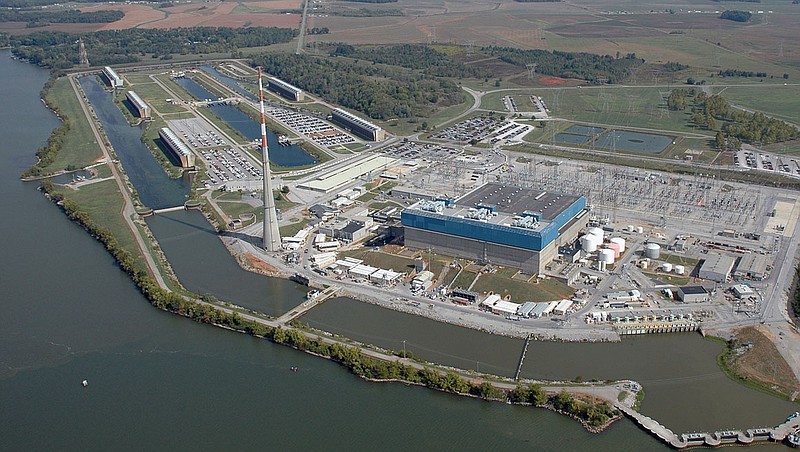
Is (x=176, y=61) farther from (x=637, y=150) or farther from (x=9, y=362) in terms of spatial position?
(x=9, y=362)

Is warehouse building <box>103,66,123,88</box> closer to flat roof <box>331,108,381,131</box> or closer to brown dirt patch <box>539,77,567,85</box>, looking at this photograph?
flat roof <box>331,108,381,131</box>

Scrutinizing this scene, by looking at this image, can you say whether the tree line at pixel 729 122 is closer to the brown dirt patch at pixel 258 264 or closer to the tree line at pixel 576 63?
the tree line at pixel 576 63

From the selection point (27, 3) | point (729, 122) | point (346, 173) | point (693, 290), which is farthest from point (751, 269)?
point (27, 3)

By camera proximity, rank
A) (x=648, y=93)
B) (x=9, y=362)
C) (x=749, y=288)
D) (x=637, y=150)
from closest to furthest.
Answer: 1. (x=9, y=362)
2. (x=749, y=288)
3. (x=637, y=150)
4. (x=648, y=93)

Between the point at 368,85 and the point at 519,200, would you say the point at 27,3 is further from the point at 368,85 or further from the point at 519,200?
the point at 519,200

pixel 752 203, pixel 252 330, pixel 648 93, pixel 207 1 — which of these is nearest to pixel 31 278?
pixel 252 330

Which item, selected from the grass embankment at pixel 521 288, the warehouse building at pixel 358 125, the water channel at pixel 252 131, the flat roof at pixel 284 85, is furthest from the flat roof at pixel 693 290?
the flat roof at pixel 284 85
